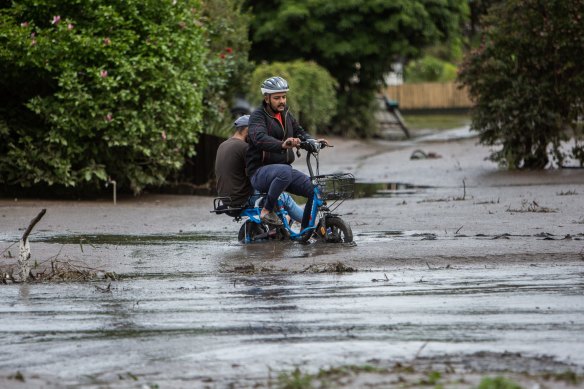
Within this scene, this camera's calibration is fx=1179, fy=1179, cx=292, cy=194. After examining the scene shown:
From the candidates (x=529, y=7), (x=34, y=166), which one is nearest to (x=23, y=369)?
(x=34, y=166)

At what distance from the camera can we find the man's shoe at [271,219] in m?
12.7

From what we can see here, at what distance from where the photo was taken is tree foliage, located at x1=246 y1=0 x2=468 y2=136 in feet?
128

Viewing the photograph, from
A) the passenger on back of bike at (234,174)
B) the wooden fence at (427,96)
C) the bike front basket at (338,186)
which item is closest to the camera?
the bike front basket at (338,186)

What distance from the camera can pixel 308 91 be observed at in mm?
36781

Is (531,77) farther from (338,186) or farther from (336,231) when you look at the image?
(338,186)

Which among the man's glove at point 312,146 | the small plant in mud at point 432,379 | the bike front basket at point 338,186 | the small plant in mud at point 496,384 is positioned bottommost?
the small plant in mud at point 432,379

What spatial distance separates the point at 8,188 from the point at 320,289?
36.0 feet

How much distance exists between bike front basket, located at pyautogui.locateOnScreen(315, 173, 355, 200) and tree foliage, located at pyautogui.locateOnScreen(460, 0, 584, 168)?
33.9ft

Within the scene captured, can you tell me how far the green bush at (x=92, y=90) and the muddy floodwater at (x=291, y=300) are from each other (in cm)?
199

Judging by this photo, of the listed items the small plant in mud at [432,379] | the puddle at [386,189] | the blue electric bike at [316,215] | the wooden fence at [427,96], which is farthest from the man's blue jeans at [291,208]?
the wooden fence at [427,96]

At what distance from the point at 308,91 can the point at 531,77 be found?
50.6 feet

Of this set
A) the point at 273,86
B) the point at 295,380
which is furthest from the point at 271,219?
the point at 295,380

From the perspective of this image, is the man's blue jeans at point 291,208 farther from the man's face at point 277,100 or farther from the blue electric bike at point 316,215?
the man's face at point 277,100

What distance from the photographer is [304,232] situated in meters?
12.4
